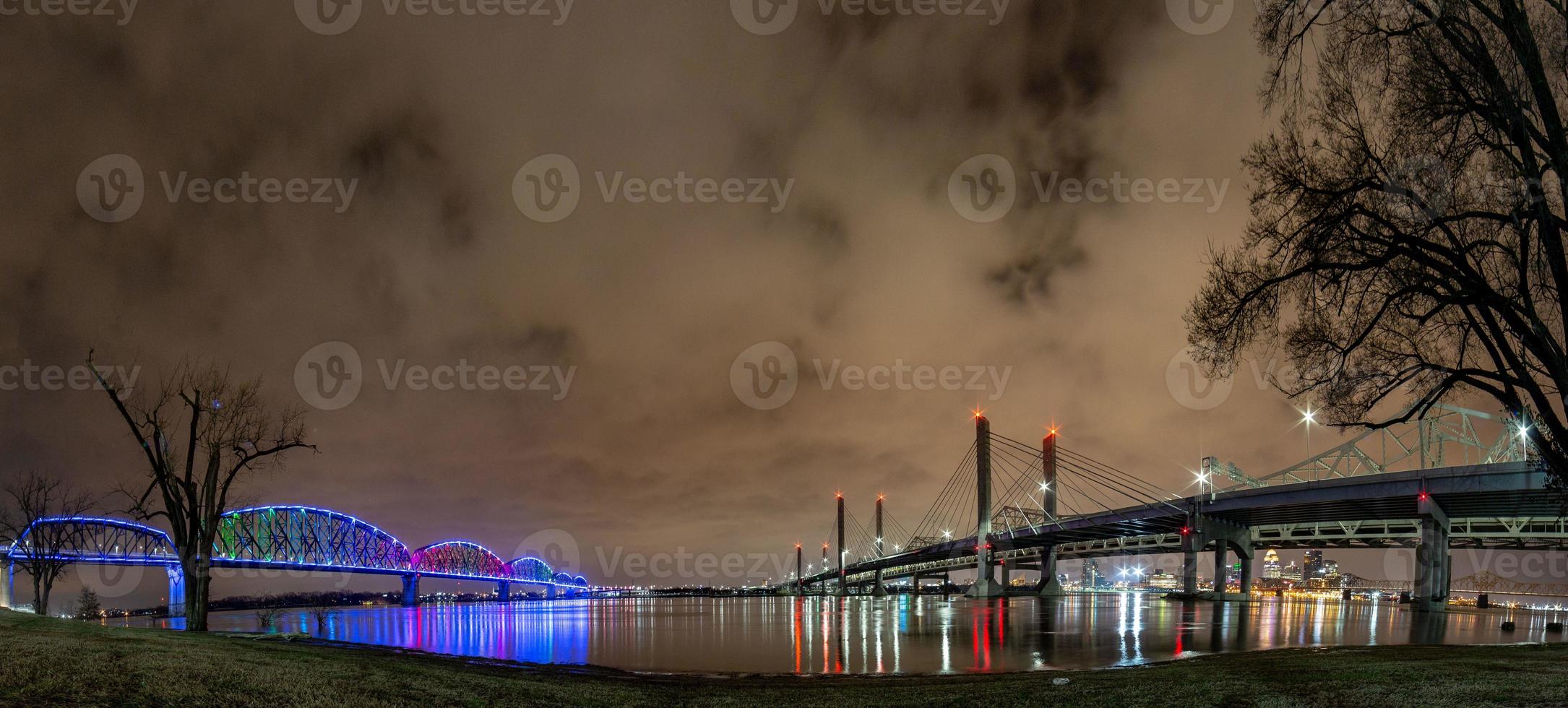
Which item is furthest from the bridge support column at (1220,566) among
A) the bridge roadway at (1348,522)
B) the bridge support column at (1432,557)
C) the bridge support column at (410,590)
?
the bridge support column at (410,590)

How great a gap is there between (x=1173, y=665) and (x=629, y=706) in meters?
12.7

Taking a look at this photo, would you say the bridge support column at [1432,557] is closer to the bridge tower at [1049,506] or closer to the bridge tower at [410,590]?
the bridge tower at [1049,506]

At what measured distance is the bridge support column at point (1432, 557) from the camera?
196 feet

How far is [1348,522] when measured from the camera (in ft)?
272

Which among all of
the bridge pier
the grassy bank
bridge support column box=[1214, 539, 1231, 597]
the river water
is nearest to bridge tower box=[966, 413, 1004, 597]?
the bridge pier

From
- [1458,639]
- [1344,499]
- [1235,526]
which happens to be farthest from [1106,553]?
[1458,639]

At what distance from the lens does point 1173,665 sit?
1788 centimetres

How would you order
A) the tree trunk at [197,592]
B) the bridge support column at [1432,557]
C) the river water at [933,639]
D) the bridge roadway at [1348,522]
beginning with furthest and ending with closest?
the bridge roadway at [1348,522] < the bridge support column at [1432,557] < the tree trunk at [197,592] < the river water at [933,639]

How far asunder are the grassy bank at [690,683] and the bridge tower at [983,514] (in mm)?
87663

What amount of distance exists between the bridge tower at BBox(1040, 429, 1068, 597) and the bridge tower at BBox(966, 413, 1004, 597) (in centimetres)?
901

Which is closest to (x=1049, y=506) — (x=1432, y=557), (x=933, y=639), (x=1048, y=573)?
(x=1048, y=573)

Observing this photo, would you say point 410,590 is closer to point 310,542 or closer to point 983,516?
point 310,542

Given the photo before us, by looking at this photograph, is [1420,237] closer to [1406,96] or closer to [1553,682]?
[1406,96]

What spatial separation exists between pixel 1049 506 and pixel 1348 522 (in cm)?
5431
